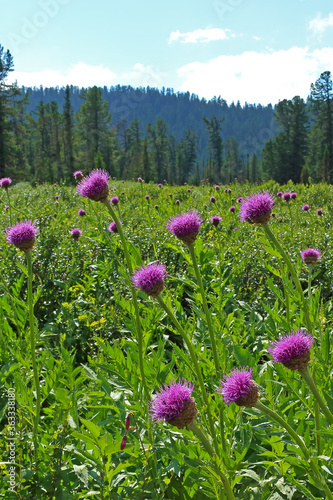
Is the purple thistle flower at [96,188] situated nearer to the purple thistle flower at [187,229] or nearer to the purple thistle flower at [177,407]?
the purple thistle flower at [187,229]

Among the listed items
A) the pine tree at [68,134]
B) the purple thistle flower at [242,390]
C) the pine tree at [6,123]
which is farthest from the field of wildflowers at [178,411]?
the pine tree at [68,134]

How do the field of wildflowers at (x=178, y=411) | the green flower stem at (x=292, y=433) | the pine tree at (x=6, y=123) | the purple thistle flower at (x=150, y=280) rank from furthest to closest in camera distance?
the pine tree at (x=6, y=123)
the purple thistle flower at (x=150, y=280)
the field of wildflowers at (x=178, y=411)
the green flower stem at (x=292, y=433)

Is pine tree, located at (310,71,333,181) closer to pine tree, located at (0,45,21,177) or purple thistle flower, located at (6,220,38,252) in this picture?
A: pine tree, located at (0,45,21,177)

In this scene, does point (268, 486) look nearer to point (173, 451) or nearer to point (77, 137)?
point (173, 451)

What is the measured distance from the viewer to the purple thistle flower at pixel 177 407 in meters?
1.08

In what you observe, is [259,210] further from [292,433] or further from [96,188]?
[292,433]

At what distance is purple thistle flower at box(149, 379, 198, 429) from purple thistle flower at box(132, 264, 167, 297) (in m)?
0.37

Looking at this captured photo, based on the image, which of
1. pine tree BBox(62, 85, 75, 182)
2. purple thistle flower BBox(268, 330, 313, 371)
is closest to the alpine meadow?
purple thistle flower BBox(268, 330, 313, 371)

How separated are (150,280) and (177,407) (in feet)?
1.60

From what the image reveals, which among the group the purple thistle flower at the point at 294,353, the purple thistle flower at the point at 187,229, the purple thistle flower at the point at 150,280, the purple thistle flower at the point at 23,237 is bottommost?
the purple thistle flower at the point at 294,353

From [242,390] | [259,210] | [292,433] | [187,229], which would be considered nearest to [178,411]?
[242,390]

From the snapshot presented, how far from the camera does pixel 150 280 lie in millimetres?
1426

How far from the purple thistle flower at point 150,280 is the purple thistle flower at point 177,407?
0.37 meters

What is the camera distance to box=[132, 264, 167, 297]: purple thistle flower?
4.60 ft
